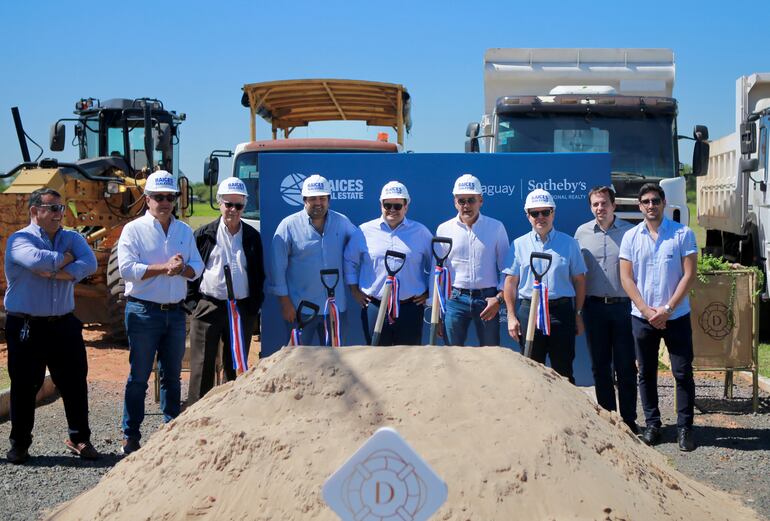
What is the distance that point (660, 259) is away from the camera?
23.9ft

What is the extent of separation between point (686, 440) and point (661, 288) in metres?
1.18

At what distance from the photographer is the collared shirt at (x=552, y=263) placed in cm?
727

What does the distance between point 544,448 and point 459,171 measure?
15.4 ft

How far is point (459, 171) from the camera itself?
8.88 metres

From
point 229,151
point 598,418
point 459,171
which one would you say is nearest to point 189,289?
point 459,171

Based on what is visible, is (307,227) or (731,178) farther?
(731,178)

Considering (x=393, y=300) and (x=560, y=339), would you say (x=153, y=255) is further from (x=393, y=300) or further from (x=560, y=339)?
(x=560, y=339)

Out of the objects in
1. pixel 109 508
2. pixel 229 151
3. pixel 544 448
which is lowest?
pixel 109 508

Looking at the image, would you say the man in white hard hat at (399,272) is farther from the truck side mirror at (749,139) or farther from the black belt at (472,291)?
the truck side mirror at (749,139)

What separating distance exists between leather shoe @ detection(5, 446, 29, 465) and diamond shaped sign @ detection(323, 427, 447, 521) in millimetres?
4574

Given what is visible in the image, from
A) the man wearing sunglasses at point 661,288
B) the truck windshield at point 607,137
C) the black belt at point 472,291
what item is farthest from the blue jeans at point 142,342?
the truck windshield at point 607,137

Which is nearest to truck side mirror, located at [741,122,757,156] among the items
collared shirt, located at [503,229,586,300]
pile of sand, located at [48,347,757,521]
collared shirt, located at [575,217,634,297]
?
collared shirt, located at [575,217,634,297]

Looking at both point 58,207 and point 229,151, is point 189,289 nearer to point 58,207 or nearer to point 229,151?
point 58,207

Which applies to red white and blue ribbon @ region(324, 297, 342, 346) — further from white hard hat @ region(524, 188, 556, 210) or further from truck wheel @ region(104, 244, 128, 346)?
truck wheel @ region(104, 244, 128, 346)
